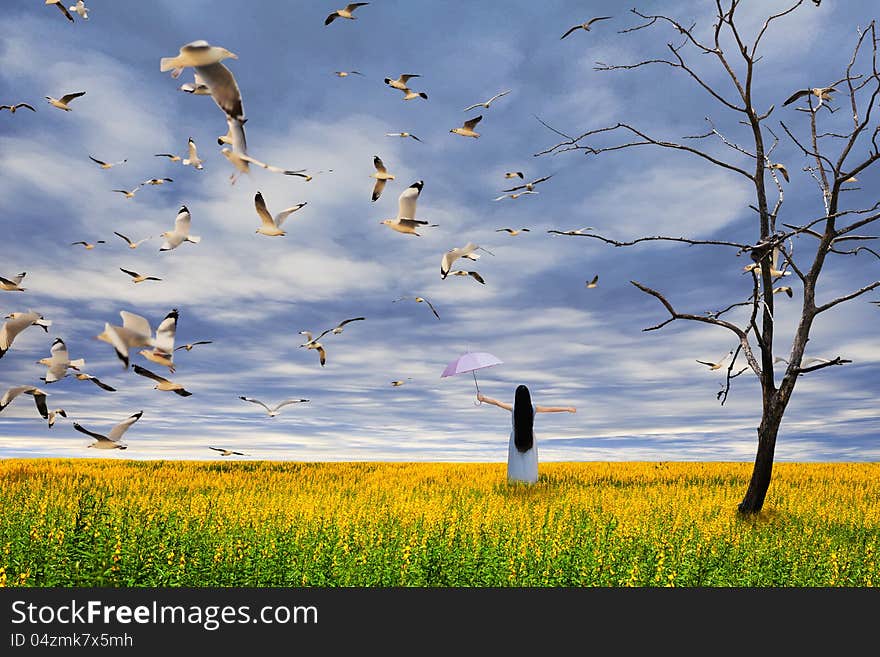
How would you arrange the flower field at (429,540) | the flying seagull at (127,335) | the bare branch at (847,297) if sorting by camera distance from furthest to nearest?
the bare branch at (847,297) < the flower field at (429,540) < the flying seagull at (127,335)

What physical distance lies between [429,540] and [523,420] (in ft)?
24.4

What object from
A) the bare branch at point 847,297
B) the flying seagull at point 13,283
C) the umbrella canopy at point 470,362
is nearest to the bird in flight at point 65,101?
the flying seagull at point 13,283

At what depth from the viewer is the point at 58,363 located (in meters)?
5.20

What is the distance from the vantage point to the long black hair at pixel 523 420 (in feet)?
54.6

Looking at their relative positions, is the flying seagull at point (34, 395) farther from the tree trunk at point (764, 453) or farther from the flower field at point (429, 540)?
the tree trunk at point (764, 453)

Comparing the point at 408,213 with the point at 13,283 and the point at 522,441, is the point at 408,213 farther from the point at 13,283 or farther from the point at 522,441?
the point at 522,441

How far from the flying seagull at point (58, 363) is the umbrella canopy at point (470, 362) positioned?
9.02 meters

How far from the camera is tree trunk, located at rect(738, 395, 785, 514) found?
12.7 meters

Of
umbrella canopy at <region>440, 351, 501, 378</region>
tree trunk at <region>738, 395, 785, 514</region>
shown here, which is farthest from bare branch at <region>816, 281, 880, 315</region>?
umbrella canopy at <region>440, 351, 501, 378</region>

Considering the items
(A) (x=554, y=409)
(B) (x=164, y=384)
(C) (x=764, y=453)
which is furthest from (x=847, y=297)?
(B) (x=164, y=384)

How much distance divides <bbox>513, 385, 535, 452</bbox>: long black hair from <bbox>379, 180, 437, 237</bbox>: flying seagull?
10527 mm

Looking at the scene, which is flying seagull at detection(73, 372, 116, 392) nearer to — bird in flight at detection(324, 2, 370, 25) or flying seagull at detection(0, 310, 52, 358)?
flying seagull at detection(0, 310, 52, 358)

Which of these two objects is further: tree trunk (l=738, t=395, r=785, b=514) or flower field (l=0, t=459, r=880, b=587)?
tree trunk (l=738, t=395, r=785, b=514)

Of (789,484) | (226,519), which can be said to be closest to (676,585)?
(226,519)
